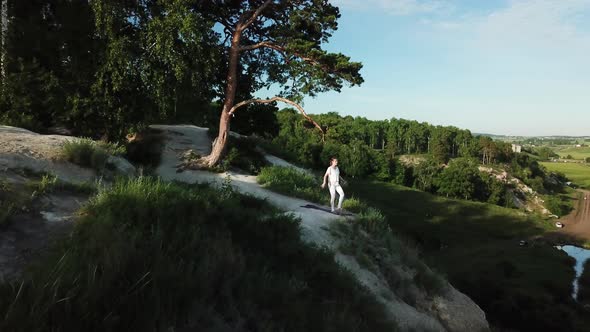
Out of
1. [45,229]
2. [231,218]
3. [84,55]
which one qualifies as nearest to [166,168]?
[84,55]

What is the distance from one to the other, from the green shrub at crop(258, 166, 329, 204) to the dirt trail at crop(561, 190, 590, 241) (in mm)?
86048

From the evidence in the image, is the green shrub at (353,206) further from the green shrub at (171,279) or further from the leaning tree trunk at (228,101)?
the green shrub at (171,279)

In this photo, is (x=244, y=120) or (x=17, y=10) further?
(x=244, y=120)

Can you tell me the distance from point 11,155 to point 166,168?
438 inches

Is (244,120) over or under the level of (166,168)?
over

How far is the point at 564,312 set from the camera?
31.2 meters

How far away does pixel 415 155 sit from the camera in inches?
5719

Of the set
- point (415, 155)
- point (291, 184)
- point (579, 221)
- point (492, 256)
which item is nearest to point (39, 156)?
point (291, 184)

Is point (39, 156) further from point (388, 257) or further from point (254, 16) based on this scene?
point (254, 16)

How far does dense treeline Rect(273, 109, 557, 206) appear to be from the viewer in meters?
96.1

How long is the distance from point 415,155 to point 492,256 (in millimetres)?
98418

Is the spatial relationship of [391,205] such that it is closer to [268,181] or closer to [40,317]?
[268,181]

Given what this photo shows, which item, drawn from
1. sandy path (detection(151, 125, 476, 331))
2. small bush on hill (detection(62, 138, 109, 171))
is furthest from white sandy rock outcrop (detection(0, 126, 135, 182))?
sandy path (detection(151, 125, 476, 331))

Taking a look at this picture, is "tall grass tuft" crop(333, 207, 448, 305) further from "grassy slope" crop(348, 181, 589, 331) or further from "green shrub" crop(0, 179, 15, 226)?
"green shrub" crop(0, 179, 15, 226)
